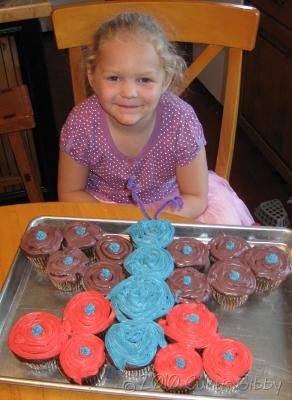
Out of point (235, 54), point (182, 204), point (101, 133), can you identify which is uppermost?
point (235, 54)

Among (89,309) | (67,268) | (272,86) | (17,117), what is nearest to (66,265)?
(67,268)

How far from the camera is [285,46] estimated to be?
2.00 meters

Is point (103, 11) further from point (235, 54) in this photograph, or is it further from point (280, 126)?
point (280, 126)

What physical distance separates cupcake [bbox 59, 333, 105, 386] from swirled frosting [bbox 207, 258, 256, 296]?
0.22m

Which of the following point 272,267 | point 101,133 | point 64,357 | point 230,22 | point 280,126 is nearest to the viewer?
point 64,357

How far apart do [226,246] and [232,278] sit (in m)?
0.07

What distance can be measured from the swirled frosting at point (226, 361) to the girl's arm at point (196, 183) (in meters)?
0.49

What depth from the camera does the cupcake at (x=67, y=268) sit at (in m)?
0.85

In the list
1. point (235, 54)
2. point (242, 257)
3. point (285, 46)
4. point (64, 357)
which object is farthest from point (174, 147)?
point (285, 46)

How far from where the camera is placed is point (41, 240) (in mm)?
897

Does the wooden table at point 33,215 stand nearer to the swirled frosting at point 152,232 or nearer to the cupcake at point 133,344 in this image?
the swirled frosting at point 152,232

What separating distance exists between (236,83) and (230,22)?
0.15m

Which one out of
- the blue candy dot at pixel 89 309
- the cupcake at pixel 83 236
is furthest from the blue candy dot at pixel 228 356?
the cupcake at pixel 83 236

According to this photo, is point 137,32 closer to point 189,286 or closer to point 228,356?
point 189,286
